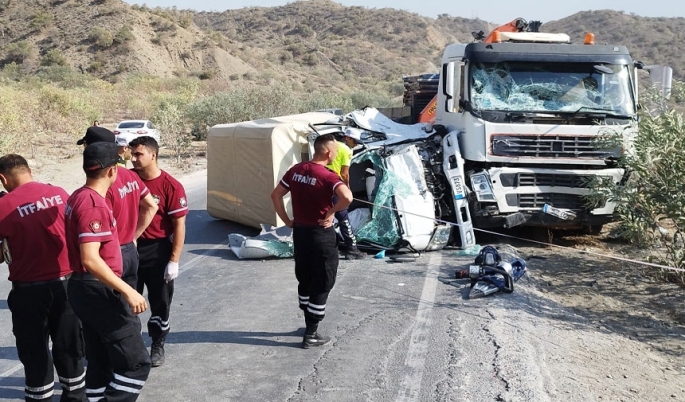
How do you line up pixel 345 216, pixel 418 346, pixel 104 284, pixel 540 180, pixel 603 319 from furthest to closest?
pixel 540 180 → pixel 345 216 → pixel 603 319 → pixel 418 346 → pixel 104 284

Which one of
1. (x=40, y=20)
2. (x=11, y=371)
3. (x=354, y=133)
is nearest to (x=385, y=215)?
(x=354, y=133)

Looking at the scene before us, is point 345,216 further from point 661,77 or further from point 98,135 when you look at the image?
point 661,77

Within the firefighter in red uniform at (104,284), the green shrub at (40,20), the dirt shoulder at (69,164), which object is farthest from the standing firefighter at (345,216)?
the green shrub at (40,20)

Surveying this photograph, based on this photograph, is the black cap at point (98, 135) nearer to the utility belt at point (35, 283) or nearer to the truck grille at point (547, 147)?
the utility belt at point (35, 283)

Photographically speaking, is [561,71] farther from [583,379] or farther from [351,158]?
[583,379]

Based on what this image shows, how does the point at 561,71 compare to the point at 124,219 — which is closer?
the point at 124,219

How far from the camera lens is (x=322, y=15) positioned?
88.8 m

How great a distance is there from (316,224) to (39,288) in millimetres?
2158

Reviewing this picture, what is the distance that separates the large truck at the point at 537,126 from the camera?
8.81 m

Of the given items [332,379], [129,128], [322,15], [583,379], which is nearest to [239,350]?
[332,379]

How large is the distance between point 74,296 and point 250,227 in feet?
22.8

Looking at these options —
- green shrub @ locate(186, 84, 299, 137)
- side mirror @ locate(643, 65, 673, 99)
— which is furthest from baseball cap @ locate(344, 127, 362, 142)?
green shrub @ locate(186, 84, 299, 137)

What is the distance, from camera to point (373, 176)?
9367 mm

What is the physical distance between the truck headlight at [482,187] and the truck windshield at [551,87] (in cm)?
96
